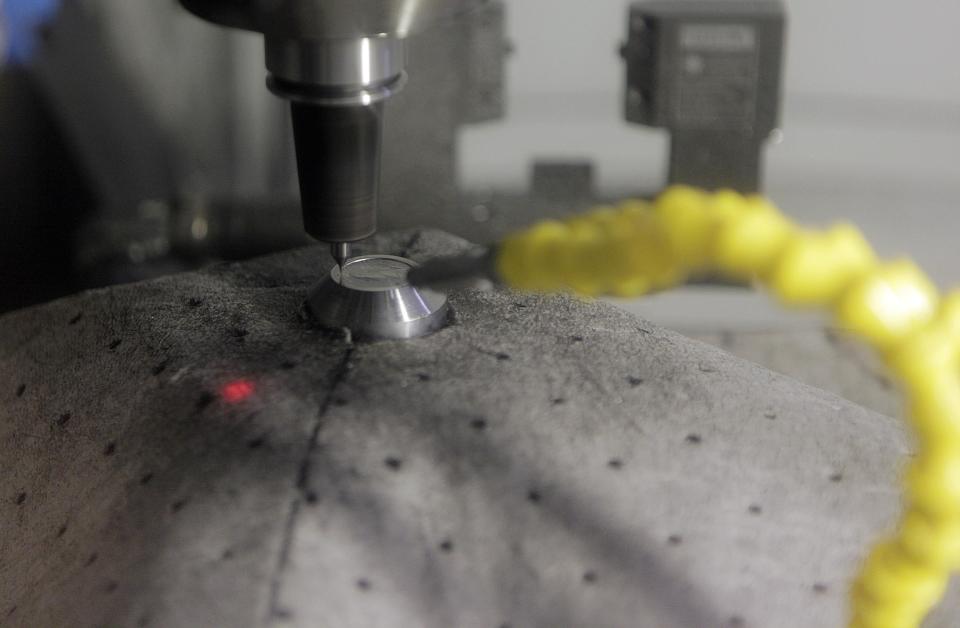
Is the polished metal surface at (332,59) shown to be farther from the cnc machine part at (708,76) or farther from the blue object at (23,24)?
the blue object at (23,24)

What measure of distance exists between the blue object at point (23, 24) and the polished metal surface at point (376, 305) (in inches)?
15.4

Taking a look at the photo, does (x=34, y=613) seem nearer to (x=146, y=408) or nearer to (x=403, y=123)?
(x=146, y=408)

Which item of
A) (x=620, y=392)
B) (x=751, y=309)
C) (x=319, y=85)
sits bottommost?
(x=751, y=309)

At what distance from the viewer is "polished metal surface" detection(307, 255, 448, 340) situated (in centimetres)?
40

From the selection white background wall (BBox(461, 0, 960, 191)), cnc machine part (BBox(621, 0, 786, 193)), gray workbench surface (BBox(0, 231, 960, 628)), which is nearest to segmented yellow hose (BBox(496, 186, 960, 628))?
gray workbench surface (BBox(0, 231, 960, 628))

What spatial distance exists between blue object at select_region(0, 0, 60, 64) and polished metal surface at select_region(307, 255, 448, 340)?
39 centimetres

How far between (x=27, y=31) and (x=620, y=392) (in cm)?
50

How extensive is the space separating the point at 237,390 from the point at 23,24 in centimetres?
44

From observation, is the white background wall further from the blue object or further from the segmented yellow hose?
the segmented yellow hose

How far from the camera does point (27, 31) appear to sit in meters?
0.70

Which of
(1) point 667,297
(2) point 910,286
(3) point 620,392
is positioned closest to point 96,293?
(3) point 620,392

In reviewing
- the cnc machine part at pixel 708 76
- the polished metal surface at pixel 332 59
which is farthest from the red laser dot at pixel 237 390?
the cnc machine part at pixel 708 76

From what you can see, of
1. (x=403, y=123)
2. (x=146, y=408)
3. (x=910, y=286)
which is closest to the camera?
(x=910, y=286)

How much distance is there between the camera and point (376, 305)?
1.32 ft
